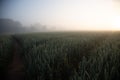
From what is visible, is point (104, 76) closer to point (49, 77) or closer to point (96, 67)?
point (96, 67)

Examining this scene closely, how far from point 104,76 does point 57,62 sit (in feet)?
3.92

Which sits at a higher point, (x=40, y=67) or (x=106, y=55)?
(x=106, y=55)

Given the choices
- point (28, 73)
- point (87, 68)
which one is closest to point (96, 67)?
point (87, 68)

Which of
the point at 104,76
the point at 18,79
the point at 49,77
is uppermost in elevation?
the point at 104,76

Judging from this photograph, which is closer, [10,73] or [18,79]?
[18,79]

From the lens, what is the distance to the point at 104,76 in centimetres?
178

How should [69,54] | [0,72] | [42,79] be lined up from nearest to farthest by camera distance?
[42,79]
[0,72]
[69,54]

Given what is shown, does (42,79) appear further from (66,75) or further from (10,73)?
(10,73)

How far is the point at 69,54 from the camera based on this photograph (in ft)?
11.6

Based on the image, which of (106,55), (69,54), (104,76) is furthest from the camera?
(69,54)

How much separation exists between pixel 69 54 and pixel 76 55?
0.88ft

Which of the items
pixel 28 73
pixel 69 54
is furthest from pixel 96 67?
pixel 69 54

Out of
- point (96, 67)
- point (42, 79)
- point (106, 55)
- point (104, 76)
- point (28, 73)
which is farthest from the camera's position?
point (28, 73)

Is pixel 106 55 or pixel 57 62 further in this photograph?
pixel 57 62
